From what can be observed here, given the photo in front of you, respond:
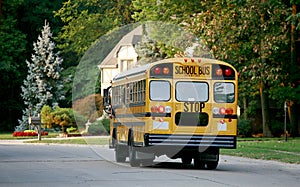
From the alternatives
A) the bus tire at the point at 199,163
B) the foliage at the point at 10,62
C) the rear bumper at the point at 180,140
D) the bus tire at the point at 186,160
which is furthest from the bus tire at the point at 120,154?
the foliage at the point at 10,62

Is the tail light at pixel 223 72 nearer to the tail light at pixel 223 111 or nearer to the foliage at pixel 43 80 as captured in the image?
the tail light at pixel 223 111

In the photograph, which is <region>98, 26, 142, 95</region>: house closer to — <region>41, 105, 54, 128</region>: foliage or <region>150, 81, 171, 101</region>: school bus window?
<region>41, 105, 54, 128</region>: foliage

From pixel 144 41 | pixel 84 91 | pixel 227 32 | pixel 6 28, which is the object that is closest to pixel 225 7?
pixel 227 32

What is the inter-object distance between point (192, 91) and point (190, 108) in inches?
21.5

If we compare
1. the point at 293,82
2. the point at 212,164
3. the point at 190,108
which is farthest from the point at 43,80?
the point at 190,108

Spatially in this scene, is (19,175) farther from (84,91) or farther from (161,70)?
(84,91)

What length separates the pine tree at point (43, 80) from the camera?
67.3 meters

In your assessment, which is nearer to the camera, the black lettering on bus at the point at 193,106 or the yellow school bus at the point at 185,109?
the yellow school bus at the point at 185,109

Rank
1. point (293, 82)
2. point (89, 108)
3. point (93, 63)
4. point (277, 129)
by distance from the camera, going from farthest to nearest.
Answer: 1. point (93, 63)
2. point (89, 108)
3. point (277, 129)
4. point (293, 82)

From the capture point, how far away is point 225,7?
4994cm

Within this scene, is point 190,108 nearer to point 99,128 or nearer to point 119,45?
point 99,128

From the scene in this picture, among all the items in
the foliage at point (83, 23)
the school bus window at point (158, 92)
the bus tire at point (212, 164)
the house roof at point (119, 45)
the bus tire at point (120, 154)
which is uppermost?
the foliage at point (83, 23)

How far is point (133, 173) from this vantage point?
21.4m

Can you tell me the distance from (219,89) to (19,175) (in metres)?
6.41
